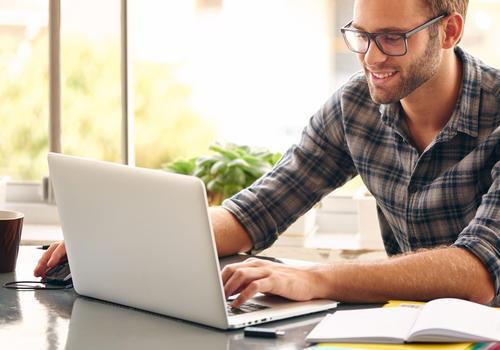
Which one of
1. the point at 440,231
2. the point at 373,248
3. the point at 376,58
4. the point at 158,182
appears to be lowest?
the point at 373,248

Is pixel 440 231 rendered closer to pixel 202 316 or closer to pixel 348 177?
pixel 348 177

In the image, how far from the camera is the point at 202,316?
1.68m

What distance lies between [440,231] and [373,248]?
0.90 meters

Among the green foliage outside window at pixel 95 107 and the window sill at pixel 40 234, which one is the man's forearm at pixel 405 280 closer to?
the window sill at pixel 40 234

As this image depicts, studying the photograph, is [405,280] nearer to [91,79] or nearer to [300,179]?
[300,179]

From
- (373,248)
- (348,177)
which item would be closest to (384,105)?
(348,177)

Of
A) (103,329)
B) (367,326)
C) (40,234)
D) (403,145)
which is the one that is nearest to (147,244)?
(103,329)

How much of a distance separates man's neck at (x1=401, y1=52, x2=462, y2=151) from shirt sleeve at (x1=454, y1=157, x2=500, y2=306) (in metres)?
0.34

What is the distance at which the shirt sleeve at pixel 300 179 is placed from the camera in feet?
7.95

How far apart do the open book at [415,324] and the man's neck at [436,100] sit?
72 centimetres

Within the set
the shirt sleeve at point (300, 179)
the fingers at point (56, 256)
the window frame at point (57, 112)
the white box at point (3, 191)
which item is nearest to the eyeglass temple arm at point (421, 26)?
the shirt sleeve at point (300, 179)

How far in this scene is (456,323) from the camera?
1.59m

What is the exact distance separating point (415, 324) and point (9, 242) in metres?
0.91

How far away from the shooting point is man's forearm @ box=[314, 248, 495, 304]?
6.08ft
